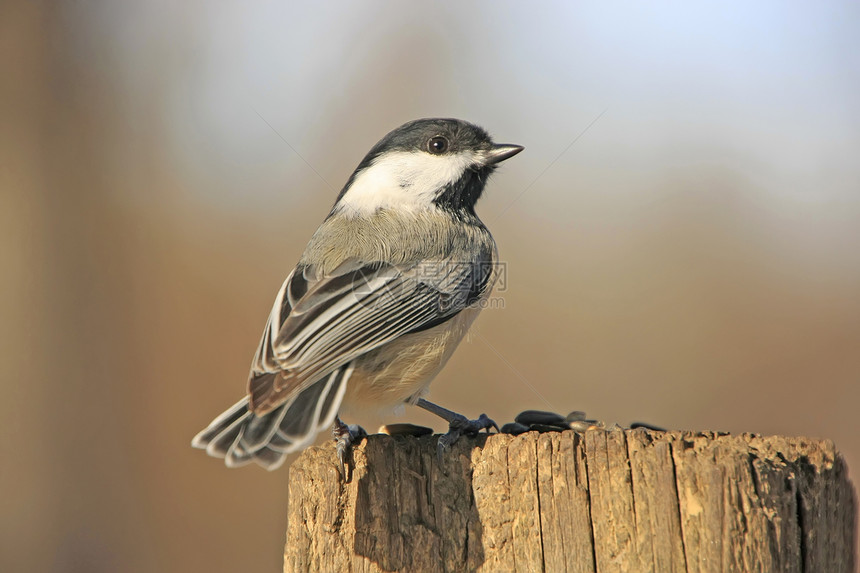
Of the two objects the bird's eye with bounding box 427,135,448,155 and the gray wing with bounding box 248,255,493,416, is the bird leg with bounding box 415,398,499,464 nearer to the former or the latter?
the gray wing with bounding box 248,255,493,416

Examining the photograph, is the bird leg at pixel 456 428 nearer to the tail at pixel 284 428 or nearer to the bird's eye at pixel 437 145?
the tail at pixel 284 428

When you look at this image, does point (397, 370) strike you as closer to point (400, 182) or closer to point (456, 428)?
point (456, 428)

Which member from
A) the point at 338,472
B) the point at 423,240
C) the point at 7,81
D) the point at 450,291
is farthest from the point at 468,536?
the point at 7,81

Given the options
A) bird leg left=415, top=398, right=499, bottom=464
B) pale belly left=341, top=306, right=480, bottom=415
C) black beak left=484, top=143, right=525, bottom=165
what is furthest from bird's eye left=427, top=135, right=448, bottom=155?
bird leg left=415, top=398, right=499, bottom=464

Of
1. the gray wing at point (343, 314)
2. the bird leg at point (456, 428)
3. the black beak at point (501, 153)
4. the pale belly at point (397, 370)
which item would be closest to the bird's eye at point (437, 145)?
the black beak at point (501, 153)

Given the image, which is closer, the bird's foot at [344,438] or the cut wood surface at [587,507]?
the cut wood surface at [587,507]

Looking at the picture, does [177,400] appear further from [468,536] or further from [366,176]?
[468,536]

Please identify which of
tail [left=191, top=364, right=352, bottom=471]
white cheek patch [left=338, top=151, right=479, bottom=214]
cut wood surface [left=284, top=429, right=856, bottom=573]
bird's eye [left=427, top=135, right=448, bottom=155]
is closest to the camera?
cut wood surface [left=284, top=429, right=856, bottom=573]
